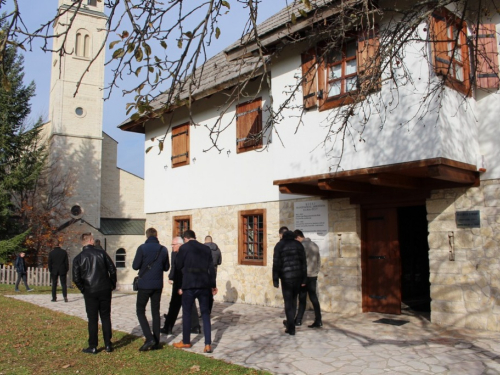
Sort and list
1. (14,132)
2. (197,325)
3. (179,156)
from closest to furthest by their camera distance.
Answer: (197,325) < (179,156) < (14,132)

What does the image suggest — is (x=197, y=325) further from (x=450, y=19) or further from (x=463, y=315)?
(x=450, y=19)

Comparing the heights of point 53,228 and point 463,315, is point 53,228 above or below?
above

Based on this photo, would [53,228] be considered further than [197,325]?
Yes

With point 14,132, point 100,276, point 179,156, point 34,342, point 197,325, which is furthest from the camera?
point 14,132

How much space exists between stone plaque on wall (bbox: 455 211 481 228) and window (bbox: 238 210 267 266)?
4.84m

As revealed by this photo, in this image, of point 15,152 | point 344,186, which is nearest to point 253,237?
point 344,186

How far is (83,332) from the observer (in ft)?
27.5

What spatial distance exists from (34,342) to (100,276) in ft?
6.27

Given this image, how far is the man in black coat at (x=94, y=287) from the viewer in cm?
684

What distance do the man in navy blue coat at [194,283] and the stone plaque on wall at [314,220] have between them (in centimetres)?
416

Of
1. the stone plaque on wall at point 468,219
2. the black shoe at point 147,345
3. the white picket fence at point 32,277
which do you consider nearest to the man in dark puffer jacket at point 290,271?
the black shoe at point 147,345

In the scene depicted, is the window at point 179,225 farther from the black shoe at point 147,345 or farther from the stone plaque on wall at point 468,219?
the stone plaque on wall at point 468,219

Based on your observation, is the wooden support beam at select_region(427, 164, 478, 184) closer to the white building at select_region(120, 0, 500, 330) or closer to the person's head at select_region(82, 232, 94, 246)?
the white building at select_region(120, 0, 500, 330)

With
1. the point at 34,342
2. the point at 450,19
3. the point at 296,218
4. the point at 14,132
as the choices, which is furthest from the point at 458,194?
the point at 14,132
